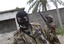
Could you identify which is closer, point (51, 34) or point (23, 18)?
point (23, 18)

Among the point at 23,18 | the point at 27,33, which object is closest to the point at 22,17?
the point at 23,18

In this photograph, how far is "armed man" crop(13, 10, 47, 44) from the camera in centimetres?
240

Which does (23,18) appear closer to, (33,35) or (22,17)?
(22,17)

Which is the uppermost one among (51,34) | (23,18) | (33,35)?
(23,18)

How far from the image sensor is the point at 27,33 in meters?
2.46

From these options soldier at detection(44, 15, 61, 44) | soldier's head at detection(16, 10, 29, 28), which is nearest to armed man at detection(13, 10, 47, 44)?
soldier's head at detection(16, 10, 29, 28)

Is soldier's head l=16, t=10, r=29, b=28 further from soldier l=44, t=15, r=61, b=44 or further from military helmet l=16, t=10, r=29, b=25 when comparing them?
soldier l=44, t=15, r=61, b=44

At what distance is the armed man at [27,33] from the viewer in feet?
7.88

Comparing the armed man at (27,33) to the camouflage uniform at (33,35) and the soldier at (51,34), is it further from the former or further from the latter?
the soldier at (51,34)

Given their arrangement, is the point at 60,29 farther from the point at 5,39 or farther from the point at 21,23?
the point at 21,23

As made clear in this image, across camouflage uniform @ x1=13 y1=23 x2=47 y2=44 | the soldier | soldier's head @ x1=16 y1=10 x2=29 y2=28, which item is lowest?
the soldier

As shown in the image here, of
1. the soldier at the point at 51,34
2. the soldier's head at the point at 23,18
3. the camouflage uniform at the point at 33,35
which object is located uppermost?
the soldier's head at the point at 23,18

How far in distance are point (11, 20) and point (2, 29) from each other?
29.6 inches

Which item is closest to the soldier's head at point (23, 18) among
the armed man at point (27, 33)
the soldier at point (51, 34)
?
the armed man at point (27, 33)
